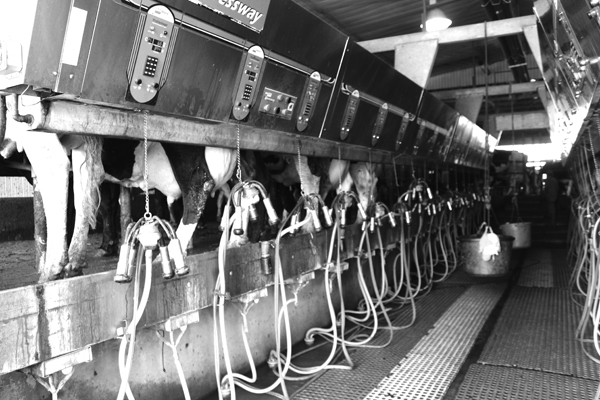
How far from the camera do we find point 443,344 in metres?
4.02

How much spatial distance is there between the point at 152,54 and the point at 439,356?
9.43 feet

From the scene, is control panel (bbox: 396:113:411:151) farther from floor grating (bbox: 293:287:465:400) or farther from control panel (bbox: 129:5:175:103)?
control panel (bbox: 129:5:175:103)

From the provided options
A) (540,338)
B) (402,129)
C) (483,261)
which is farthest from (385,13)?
(540,338)

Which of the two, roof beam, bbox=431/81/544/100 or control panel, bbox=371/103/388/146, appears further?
roof beam, bbox=431/81/544/100

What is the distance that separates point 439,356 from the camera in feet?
12.2

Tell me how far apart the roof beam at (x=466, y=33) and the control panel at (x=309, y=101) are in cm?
286

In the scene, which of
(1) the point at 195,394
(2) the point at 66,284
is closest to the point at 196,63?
(2) the point at 66,284

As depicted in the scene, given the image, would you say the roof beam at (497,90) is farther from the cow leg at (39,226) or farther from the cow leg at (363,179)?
the cow leg at (39,226)

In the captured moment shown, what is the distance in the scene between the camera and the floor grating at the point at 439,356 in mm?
3102

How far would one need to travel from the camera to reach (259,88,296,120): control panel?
3.02 metres

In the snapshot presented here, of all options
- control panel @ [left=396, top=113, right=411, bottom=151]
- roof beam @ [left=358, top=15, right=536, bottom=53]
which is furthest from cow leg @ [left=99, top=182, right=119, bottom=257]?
roof beam @ [left=358, top=15, right=536, bottom=53]

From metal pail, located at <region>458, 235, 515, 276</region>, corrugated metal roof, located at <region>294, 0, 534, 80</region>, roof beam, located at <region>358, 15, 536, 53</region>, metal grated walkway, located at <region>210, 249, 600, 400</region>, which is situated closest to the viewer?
metal grated walkway, located at <region>210, 249, 600, 400</region>

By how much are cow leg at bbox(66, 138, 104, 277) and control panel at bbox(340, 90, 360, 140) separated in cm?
205

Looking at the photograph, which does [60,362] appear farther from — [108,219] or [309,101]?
[309,101]
